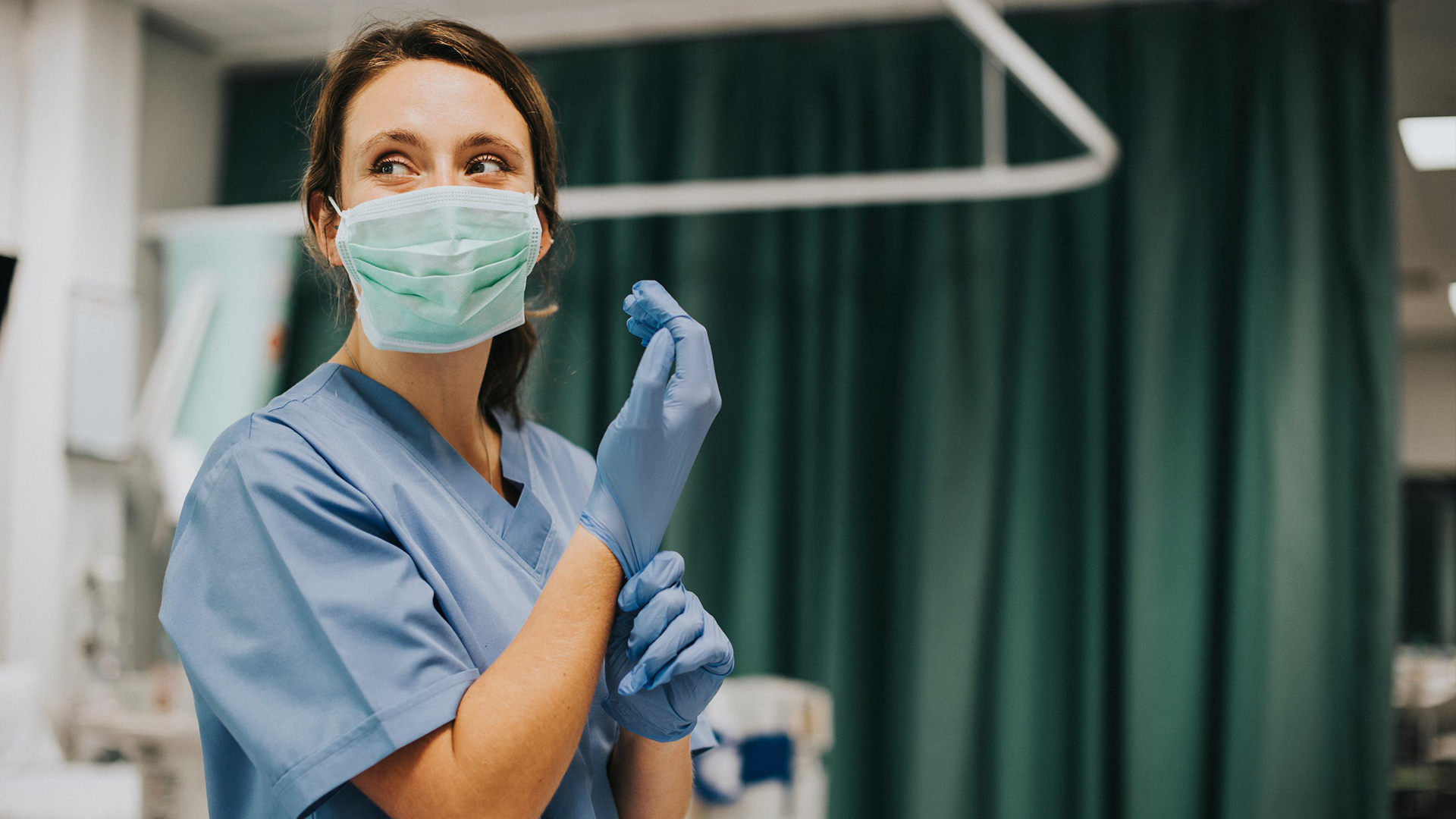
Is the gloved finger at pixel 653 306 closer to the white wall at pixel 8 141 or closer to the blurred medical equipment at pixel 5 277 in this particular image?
the blurred medical equipment at pixel 5 277

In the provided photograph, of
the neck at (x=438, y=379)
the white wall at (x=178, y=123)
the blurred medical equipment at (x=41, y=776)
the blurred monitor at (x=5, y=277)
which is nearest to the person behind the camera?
the neck at (x=438, y=379)

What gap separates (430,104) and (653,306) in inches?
9.8

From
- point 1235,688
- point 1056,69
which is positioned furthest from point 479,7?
point 1235,688

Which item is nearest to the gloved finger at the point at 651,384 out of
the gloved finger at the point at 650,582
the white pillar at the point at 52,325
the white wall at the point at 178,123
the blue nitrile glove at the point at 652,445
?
the blue nitrile glove at the point at 652,445

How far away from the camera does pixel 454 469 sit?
2.97 ft

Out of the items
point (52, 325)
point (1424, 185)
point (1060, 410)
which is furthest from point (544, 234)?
point (52, 325)

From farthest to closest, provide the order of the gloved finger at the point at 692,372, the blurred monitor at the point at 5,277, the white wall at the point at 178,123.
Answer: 1. the white wall at the point at 178,123
2. the blurred monitor at the point at 5,277
3. the gloved finger at the point at 692,372

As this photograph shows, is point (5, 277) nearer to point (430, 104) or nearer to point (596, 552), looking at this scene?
point (430, 104)

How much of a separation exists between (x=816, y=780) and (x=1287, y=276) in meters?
1.91

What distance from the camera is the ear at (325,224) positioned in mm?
960

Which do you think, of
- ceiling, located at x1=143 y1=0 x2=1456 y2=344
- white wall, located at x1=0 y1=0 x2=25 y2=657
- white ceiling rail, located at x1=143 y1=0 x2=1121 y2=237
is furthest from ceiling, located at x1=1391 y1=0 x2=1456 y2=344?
white wall, located at x1=0 y1=0 x2=25 y2=657

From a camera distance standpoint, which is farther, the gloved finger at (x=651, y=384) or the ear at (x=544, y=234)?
the ear at (x=544, y=234)

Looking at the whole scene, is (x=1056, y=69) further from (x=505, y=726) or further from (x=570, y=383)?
(x=505, y=726)

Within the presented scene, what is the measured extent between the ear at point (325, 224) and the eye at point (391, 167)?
92 millimetres
